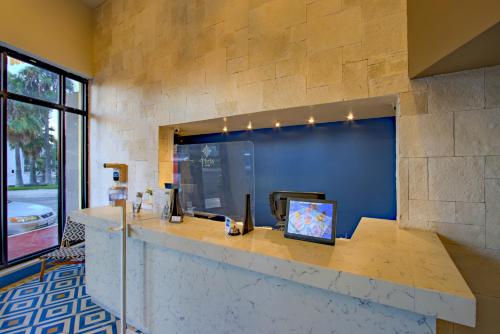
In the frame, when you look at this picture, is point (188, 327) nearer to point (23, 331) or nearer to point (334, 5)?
point (23, 331)

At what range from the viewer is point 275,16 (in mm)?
2340

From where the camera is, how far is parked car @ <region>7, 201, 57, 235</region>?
10.7 feet

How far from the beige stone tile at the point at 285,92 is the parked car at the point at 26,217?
12.7ft

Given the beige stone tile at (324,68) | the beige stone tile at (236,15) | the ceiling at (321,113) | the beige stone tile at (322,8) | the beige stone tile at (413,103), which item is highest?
the beige stone tile at (236,15)

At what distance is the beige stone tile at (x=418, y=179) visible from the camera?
1739 millimetres

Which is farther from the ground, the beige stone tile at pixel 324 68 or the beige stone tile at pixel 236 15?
the beige stone tile at pixel 236 15

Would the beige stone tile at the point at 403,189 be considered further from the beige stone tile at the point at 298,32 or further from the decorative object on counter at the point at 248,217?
the beige stone tile at the point at 298,32

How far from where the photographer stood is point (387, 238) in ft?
5.24

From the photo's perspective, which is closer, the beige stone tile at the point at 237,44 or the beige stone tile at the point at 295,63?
the beige stone tile at the point at 295,63

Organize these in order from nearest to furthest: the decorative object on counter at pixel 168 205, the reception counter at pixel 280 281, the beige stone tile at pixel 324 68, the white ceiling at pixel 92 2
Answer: the reception counter at pixel 280 281
the beige stone tile at pixel 324 68
the decorative object on counter at pixel 168 205
the white ceiling at pixel 92 2

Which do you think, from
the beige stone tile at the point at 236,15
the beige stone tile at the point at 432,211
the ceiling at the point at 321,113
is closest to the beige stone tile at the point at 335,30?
the ceiling at the point at 321,113

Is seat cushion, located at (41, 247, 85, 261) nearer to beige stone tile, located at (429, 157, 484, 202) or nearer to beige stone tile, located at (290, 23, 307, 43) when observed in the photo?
beige stone tile, located at (290, 23, 307, 43)

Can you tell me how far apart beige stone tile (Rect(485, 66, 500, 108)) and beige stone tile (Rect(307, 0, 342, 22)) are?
1.24 m

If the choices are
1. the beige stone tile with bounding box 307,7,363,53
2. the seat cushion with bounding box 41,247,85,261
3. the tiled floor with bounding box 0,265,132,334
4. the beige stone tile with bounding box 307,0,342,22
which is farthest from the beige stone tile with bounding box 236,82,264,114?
the seat cushion with bounding box 41,247,85,261
